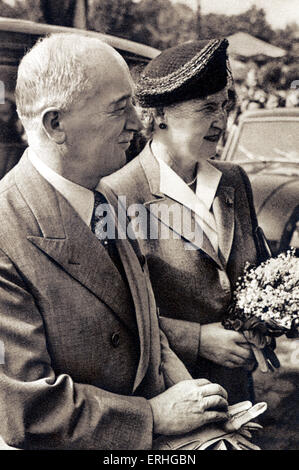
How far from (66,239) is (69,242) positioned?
0.07ft

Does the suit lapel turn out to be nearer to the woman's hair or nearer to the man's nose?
the man's nose

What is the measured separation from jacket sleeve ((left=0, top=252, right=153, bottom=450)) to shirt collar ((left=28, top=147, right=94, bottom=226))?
419 mm

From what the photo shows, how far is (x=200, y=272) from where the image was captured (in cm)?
338

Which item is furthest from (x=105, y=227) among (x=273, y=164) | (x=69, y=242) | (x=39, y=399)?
(x=273, y=164)

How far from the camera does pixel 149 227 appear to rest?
132 inches

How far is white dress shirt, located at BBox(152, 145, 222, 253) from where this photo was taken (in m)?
3.39

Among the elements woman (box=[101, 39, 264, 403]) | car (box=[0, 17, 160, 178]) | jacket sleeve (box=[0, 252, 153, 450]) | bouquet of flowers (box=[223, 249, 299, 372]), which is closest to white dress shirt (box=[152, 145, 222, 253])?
woman (box=[101, 39, 264, 403])

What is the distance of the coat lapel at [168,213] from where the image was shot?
3.37 meters

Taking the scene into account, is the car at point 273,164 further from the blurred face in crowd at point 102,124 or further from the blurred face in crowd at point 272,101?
the blurred face in crowd at point 102,124

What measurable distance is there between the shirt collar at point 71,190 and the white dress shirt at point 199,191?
0.42 metres

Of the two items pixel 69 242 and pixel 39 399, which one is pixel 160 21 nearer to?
pixel 69 242

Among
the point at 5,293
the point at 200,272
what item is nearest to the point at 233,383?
the point at 200,272

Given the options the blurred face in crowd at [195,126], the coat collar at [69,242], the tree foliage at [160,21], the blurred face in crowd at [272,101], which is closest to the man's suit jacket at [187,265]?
the blurred face in crowd at [195,126]

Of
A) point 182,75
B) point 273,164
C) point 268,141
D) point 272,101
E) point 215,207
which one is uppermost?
point 182,75
